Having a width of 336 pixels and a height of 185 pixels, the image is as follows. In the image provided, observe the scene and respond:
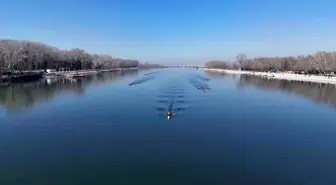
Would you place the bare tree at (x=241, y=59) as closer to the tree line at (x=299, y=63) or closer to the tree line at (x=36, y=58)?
the tree line at (x=299, y=63)

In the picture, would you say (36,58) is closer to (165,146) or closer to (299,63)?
(165,146)

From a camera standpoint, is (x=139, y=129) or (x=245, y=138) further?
(x=139, y=129)

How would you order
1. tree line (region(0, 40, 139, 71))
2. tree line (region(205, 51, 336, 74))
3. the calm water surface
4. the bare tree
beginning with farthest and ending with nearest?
the bare tree → tree line (region(205, 51, 336, 74)) → tree line (region(0, 40, 139, 71)) → the calm water surface

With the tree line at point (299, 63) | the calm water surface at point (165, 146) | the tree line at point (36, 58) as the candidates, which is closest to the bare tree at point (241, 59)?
the tree line at point (299, 63)

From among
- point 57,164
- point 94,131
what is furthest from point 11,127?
point 57,164

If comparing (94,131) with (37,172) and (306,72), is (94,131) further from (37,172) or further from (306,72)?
(306,72)

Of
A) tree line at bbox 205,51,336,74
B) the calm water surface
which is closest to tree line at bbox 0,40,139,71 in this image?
the calm water surface

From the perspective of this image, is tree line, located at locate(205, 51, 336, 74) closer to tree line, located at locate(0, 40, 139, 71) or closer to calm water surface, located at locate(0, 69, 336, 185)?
calm water surface, located at locate(0, 69, 336, 185)

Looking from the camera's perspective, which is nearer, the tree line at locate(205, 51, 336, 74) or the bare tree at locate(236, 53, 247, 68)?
the tree line at locate(205, 51, 336, 74)
